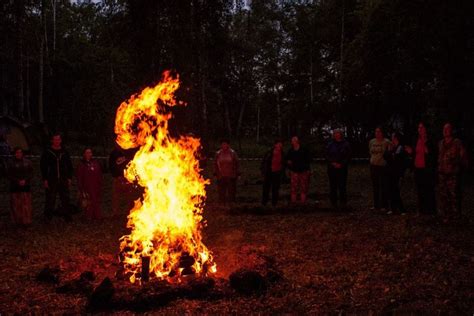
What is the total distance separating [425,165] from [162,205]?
665 cm

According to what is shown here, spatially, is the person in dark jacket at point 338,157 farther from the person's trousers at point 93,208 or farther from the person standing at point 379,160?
the person's trousers at point 93,208

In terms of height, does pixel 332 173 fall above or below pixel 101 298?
above

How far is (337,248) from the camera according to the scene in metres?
8.70

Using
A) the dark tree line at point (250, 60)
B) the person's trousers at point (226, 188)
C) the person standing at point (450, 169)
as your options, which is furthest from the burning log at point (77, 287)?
the dark tree line at point (250, 60)

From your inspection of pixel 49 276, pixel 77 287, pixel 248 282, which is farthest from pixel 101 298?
pixel 248 282

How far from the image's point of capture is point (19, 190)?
36.2 feet

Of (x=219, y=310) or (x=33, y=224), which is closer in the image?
(x=219, y=310)

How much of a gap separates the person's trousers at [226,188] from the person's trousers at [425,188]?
17.5ft

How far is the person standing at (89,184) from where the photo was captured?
1169 cm

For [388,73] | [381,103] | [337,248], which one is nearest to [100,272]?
[337,248]

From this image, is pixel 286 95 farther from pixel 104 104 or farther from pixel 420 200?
pixel 420 200

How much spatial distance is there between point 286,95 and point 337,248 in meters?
36.4

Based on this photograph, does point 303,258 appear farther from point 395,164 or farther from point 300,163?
point 300,163

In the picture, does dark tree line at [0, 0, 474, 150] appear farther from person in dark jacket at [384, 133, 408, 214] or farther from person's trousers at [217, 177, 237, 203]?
person in dark jacket at [384, 133, 408, 214]
